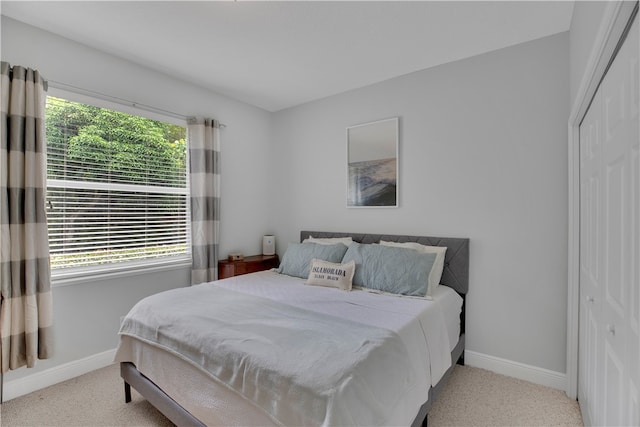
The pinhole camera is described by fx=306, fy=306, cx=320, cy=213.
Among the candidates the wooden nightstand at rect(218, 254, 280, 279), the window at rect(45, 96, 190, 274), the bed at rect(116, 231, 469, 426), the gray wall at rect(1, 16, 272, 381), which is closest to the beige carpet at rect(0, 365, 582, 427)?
the bed at rect(116, 231, 469, 426)

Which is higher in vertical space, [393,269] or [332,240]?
[332,240]

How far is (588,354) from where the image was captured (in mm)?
1747

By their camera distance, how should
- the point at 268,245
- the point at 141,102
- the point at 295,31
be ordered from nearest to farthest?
the point at 295,31 < the point at 141,102 < the point at 268,245

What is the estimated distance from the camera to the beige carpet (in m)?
1.87

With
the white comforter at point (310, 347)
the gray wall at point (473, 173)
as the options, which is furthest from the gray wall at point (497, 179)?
the white comforter at point (310, 347)

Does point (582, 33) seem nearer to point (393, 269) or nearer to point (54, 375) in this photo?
point (393, 269)

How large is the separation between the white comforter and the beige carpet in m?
0.35

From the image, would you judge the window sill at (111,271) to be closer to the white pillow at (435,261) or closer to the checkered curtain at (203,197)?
the checkered curtain at (203,197)

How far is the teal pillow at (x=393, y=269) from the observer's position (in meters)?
2.33

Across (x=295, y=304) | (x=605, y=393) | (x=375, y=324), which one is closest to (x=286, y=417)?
(x=375, y=324)

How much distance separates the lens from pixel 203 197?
315cm

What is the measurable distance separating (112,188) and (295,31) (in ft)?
6.67

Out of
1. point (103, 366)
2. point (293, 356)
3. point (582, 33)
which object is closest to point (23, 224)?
point (103, 366)

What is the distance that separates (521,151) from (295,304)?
6.84 ft
